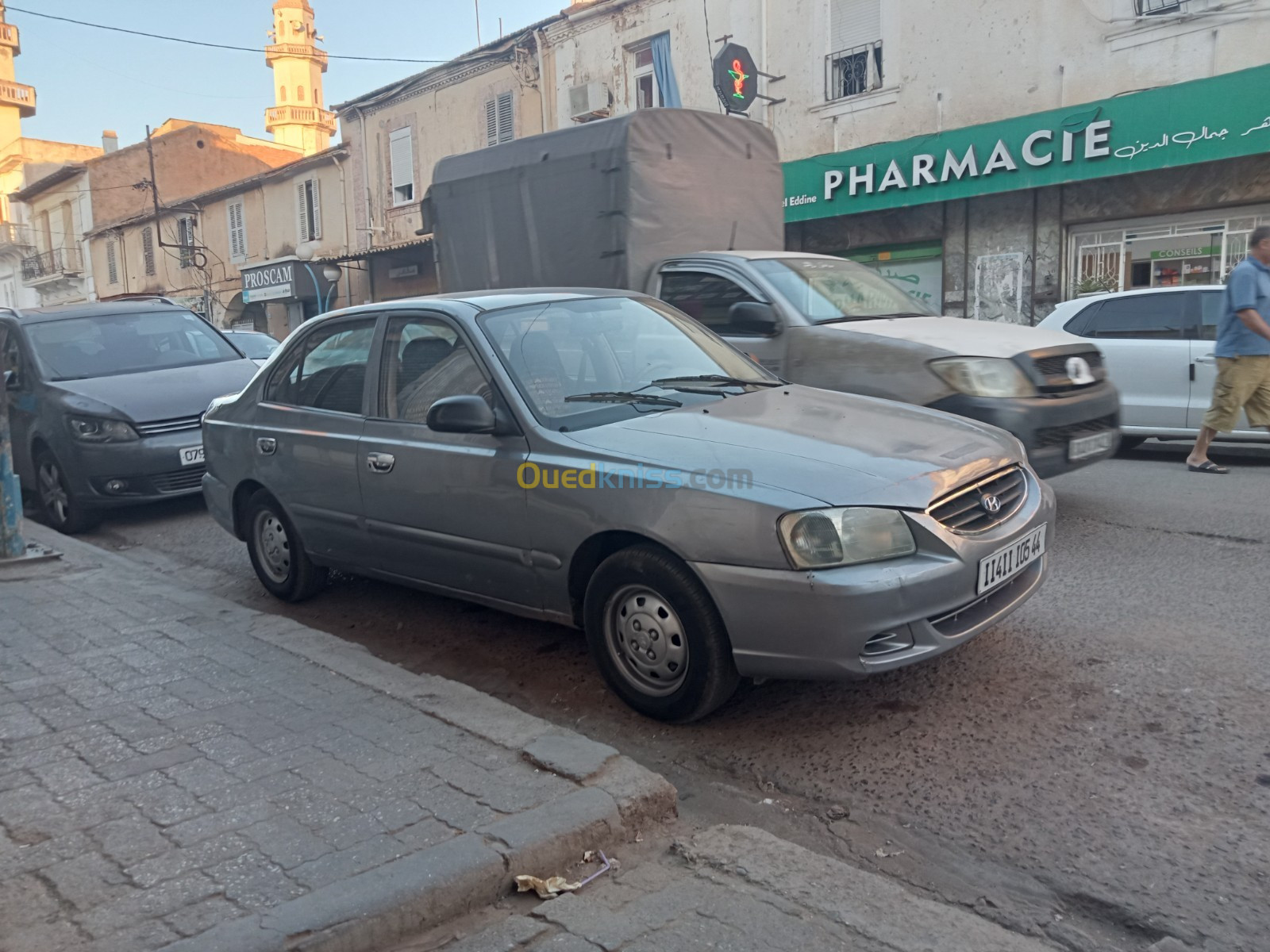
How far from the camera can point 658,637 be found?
11.7ft

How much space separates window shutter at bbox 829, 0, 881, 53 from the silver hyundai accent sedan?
12.7m

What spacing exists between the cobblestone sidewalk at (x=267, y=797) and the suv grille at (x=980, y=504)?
52.7 inches

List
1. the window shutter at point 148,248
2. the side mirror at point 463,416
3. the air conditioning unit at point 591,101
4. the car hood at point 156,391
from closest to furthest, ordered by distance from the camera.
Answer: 1. the side mirror at point 463,416
2. the car hood at point 156,391
3. the air conditioning unit at point 591,101
4. the window shutter at point 148,248

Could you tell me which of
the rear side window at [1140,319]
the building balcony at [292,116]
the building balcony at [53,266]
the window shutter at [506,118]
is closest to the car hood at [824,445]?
the rear side window at [1140,319]

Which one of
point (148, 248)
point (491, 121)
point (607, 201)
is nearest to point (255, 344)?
point (607, 201)

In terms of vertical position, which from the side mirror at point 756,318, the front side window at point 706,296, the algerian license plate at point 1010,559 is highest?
the front side window at point 706,296

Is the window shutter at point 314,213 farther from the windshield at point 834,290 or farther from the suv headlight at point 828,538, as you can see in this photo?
the suv headlight at point 828,538

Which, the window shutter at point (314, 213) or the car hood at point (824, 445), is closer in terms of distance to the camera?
the car hood at point (824, 445)

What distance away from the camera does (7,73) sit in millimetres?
53062

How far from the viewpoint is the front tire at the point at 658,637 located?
11.2ft

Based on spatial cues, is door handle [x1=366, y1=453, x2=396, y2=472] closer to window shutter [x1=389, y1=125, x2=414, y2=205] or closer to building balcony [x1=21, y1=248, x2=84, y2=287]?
window shutter [x1=389, y1=125, x2=414, y2=205]

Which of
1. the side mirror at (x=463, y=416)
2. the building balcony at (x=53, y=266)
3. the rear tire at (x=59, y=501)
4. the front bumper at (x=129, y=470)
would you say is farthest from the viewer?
the building balcony at (x=53, y=266)

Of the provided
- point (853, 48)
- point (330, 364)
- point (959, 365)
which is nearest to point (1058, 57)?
point (853, 48)

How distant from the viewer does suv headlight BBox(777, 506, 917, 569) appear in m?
3.21
